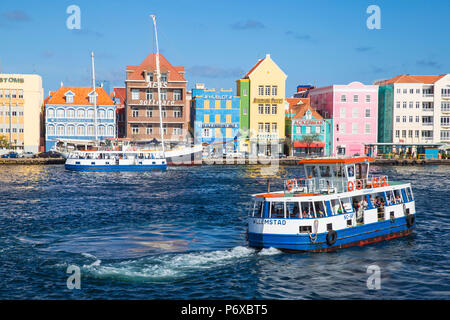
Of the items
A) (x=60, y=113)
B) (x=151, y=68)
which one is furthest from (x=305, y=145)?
(x=60, y=113)

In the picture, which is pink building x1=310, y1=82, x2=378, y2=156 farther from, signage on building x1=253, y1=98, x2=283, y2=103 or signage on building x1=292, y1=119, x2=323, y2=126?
signage on building x1=253, y1=98, x2=283, y2=103

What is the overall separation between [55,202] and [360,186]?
92.5 feet

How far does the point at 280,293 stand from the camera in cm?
2261

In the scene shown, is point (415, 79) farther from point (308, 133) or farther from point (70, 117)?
point (70, 117)

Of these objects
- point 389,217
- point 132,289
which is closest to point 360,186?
point 389,217

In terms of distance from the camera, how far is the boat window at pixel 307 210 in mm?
28203

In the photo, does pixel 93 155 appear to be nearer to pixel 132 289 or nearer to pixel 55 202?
pixel 55 202

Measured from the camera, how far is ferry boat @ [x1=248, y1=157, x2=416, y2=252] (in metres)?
27.9

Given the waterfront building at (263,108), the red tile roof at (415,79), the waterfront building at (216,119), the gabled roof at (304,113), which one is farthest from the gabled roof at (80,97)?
the red tile roof at (415,79)

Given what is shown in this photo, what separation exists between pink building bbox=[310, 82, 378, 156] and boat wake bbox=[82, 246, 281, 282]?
84215 millimetres

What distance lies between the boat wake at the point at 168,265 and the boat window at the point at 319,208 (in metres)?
2.98

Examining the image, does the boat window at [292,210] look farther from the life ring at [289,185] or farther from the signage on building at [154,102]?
the signage on building at [154,102]
